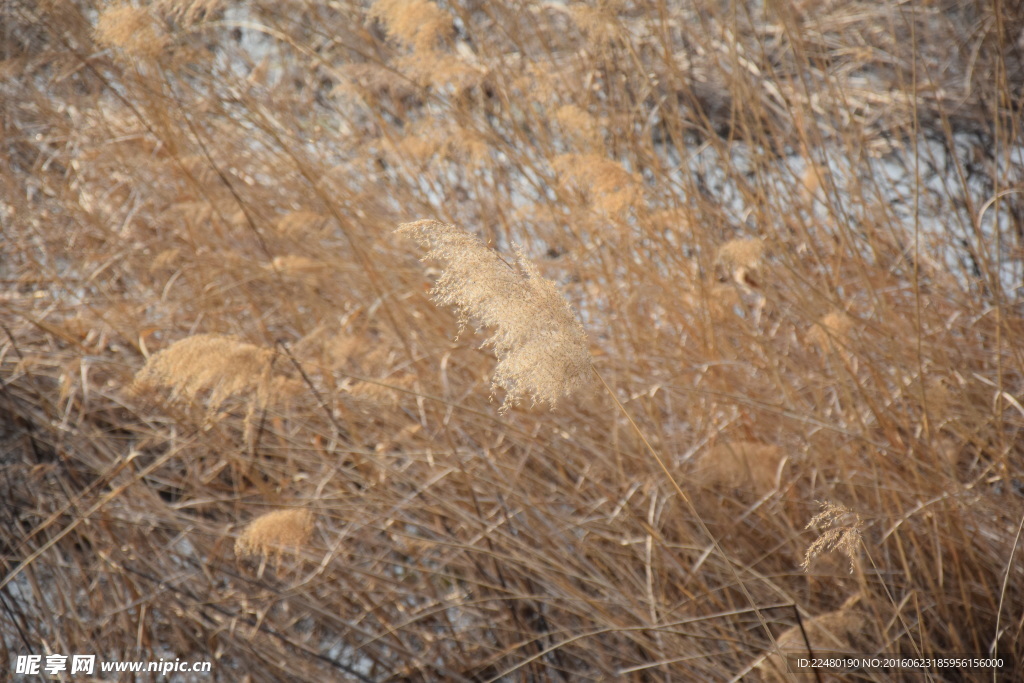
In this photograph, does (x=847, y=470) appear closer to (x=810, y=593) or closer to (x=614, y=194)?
(x=810, y=593)

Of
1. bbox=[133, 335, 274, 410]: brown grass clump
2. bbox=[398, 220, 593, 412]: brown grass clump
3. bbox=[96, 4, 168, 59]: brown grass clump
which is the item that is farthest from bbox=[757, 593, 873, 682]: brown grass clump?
bbox=[96, 4, 168, 59]: brown grass clump

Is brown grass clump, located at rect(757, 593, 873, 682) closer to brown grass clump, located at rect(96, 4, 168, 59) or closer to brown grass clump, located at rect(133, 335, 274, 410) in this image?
brown grass clump, located at rect(133, 335, 274, 410)

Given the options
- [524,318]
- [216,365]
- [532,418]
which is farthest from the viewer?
[532,418]

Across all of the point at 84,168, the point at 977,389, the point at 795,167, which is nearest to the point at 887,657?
the point at 977,389

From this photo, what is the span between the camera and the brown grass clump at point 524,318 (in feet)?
3.01

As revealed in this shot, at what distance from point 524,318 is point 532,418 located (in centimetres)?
106

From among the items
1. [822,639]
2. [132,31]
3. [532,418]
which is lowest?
[822,639]

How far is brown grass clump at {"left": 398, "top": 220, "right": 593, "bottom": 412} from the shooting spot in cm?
92

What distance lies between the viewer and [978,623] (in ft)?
5.31

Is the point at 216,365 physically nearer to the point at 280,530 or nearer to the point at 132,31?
the point at 280,530

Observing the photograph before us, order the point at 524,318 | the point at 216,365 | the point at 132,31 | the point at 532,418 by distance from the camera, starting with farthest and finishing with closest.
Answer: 1. the point at 532,418
2. the point at 132,31
3. the point at 216,365
4. the point at 524,318

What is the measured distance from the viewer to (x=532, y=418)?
1957mm

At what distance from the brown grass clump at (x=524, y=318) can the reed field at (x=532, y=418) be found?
0.12 m

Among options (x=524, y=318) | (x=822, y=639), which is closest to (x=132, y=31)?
(x=524, y=318)
